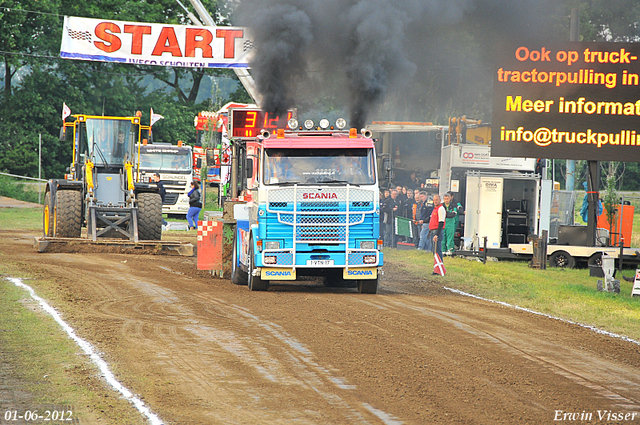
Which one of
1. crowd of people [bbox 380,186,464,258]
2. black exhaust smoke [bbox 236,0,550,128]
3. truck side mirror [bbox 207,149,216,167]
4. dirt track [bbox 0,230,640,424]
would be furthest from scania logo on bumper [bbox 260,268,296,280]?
crowd of people [bbox 380,186,464,258]

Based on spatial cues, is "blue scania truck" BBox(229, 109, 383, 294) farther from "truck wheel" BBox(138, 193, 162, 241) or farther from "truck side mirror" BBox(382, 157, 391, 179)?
"truck wheel" BBox(138, 193, 162, 241)

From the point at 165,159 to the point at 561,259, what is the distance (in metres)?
19.6

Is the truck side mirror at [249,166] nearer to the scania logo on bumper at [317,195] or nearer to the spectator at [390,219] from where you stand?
the scania logo on bumper at [317,195]

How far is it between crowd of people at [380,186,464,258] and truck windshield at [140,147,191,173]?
37.3ft

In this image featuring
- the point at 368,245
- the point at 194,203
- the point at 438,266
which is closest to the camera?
the point at 368,245

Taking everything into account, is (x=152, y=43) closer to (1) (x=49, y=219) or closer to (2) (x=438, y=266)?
(1) (x=49, y=219)

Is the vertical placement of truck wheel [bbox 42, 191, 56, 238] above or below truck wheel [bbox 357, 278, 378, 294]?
above

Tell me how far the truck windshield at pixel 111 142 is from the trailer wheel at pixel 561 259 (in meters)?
11.6

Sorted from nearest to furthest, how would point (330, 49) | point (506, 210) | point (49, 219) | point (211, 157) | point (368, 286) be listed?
point (368, 286) < point (211, 157) < point (330, 49) < point (49, 219) < point (506, 210)

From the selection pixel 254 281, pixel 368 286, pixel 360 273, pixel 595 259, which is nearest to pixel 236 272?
pixel 254 281

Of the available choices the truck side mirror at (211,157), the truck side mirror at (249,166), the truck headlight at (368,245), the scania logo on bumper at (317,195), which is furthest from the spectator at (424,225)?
the scania logo on bumper at (317,195)

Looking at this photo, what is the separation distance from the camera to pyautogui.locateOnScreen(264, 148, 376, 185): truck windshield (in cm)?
1350

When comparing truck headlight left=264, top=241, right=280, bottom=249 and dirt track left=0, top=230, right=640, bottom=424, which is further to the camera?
truck headlight left=264, top=241, right=280, bottom=249

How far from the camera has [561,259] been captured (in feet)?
69.3
